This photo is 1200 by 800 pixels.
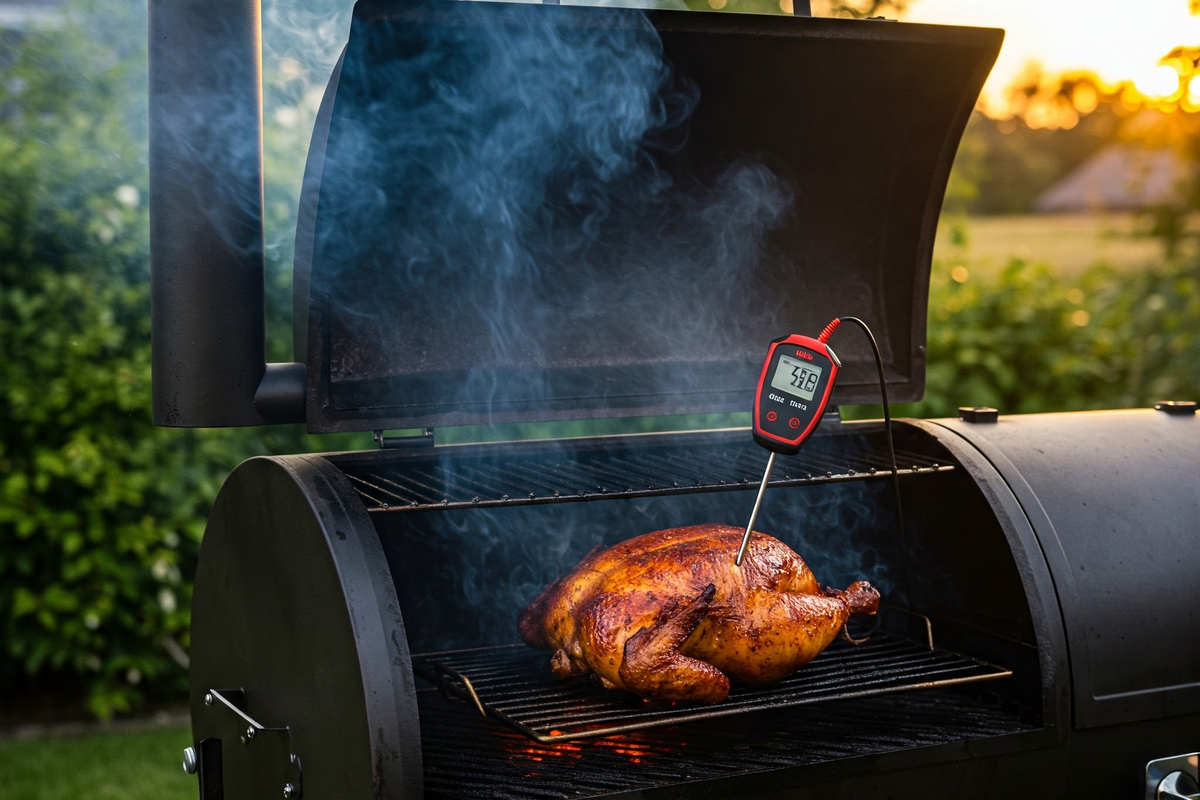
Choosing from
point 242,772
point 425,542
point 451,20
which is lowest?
point 242,772

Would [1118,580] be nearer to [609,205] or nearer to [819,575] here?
[819,575]

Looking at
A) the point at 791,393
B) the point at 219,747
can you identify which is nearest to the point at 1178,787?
the point at 791,393

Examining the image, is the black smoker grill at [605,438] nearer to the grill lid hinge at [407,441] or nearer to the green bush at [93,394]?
the grill lid hinge at [407,441]

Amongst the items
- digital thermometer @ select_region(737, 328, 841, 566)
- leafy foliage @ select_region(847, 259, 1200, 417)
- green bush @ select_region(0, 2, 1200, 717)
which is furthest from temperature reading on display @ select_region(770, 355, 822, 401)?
leafy foliage @ select_region(847, 259, 1200, 417)

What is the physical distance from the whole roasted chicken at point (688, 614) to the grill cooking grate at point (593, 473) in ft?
0.49

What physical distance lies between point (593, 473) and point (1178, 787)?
1390mm

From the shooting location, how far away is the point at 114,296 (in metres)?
4.17

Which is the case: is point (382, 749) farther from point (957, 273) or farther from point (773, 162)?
point (957, 273)

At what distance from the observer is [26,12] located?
522 cm

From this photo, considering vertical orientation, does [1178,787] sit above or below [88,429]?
below

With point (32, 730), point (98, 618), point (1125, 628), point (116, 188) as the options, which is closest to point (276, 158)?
point (116, 188)

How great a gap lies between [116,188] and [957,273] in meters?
4.16

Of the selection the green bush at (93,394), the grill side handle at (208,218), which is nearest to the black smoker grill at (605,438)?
the grill side handle at (208,218)

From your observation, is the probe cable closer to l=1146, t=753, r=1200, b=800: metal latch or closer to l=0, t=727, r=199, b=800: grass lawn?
l=1146, t=753, r=1200, b=800: metal latch
